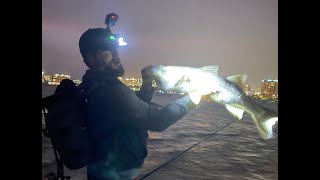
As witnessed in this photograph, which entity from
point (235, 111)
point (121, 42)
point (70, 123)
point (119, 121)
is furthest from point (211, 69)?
point (70, 123)

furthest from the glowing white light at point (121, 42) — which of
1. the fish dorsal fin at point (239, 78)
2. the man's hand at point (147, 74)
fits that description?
the fish dorsal fin at point (239, 78)

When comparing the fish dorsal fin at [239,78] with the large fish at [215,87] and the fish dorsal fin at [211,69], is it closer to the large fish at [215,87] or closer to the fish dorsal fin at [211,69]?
the large fish at [215,87]

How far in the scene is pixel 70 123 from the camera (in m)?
3.65

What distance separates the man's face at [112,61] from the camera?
385cm

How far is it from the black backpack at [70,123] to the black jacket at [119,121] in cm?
11

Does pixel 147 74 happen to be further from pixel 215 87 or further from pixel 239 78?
pixel 239 78

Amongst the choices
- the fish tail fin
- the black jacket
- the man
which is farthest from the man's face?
the fish tail fin

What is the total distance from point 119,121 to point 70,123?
60 centimetres
